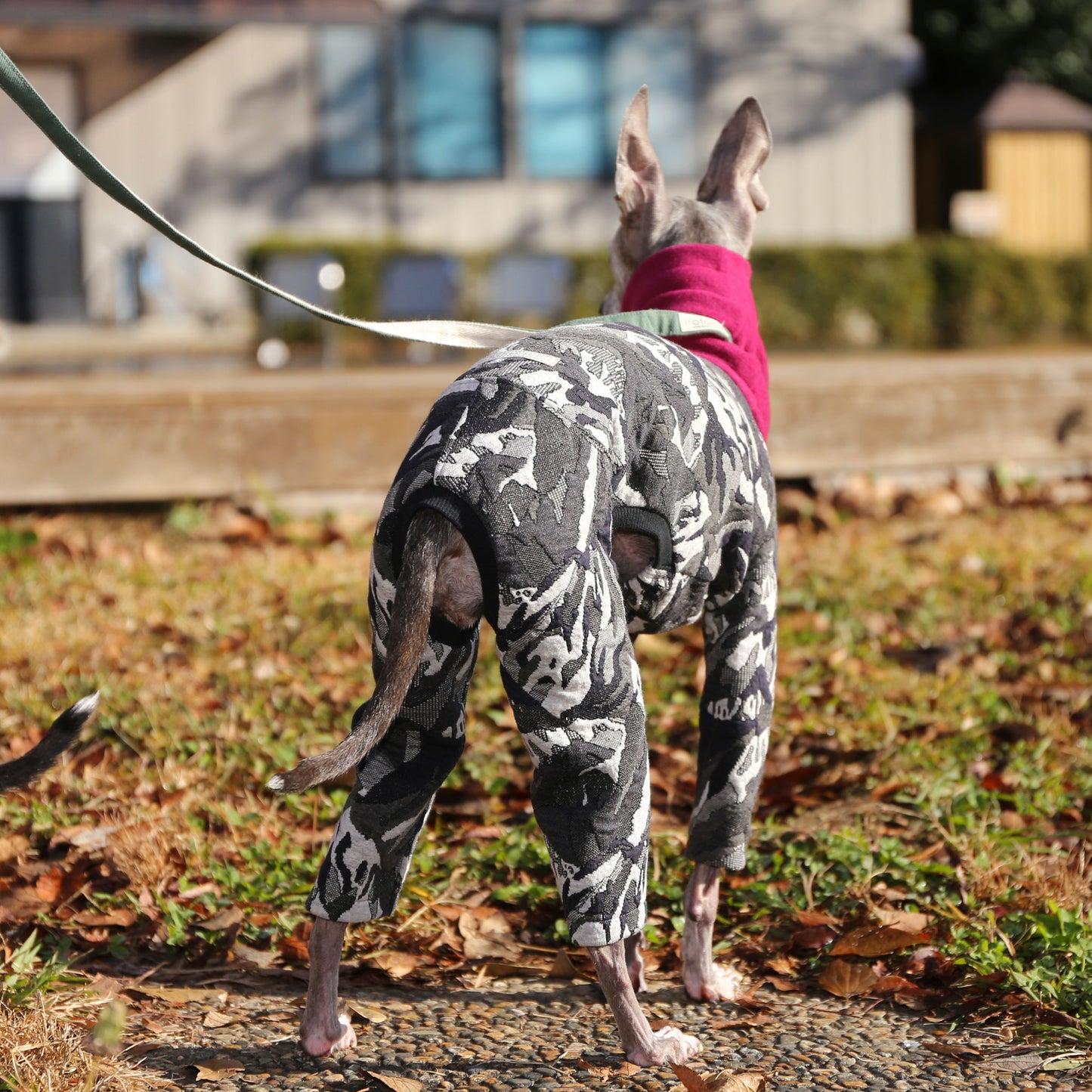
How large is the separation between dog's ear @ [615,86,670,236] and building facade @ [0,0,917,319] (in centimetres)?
958

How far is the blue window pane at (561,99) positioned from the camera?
14.7m

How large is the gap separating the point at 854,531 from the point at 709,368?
3.79 metres

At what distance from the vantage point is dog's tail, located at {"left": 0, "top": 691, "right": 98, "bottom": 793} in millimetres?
2555

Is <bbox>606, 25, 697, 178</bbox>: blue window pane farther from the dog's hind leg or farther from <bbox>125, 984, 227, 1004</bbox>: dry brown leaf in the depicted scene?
<bbox>125, 984, 227, 1004</bbox>: dry brown leaf

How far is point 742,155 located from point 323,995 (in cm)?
217

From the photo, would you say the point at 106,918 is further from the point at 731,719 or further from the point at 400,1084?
the point at 731,719

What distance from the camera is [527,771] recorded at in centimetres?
418

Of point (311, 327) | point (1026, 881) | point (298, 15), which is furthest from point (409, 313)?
point (1026, 881)

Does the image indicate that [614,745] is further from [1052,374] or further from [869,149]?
[869,149]

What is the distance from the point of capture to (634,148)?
11.4ft

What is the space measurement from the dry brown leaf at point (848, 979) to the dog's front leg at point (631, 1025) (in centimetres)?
46

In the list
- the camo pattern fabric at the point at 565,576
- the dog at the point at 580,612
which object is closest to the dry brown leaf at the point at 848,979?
the dog at the point at 580,612

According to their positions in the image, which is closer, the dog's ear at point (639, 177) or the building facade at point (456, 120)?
the dog's ear at point (639, 177)

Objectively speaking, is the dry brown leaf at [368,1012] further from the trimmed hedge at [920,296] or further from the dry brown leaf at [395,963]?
the trimmed hedge at [920,296]
